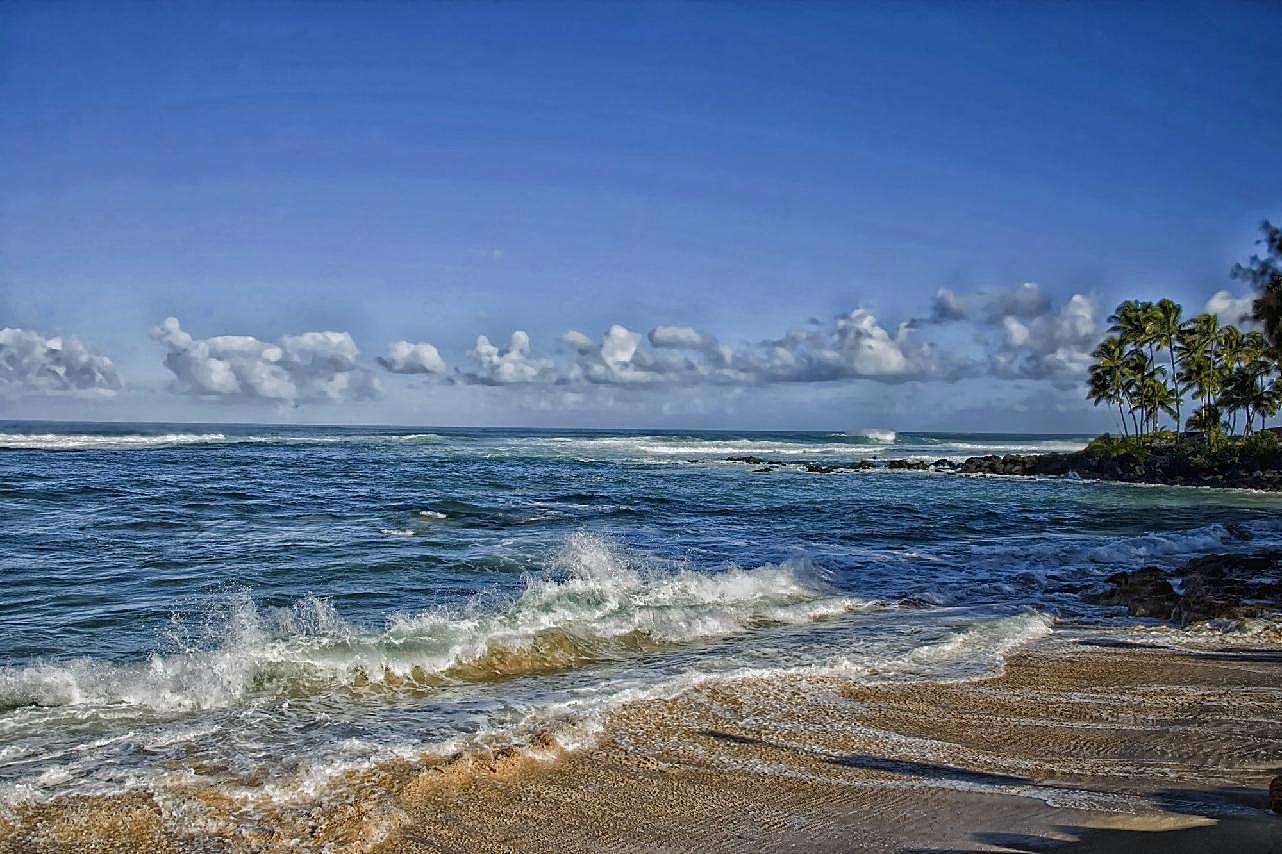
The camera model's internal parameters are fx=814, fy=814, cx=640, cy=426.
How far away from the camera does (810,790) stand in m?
5.83

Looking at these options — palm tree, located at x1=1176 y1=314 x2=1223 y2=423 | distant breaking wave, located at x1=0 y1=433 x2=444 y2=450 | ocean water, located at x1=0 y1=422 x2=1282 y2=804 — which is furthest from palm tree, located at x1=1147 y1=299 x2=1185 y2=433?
distant breaking wave, located at x1=0 y1=433 x2=444 y2=450

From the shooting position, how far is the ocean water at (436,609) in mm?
7148

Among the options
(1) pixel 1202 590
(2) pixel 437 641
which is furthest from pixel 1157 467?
(2) pixel 437 641

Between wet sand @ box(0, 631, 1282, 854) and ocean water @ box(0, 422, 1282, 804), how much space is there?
46cm

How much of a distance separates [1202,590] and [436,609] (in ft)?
41.0

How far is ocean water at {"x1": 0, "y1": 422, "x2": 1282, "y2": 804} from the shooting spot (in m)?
7.15

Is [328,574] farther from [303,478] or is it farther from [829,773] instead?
[303,478]

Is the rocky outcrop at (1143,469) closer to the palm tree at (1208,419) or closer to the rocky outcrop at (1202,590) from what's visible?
the palm tree at (1208,419)

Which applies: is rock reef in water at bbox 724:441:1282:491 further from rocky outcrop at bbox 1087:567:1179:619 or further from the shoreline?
rocky outcrop at bbox 1087:567:1179:619

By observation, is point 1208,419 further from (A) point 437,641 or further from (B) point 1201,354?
(A) point 437,641

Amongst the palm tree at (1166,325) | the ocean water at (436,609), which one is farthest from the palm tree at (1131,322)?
the ocean water at (436,609)

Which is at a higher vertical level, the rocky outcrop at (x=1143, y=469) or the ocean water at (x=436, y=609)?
the rocky outcrop at (x=1143, y=469)

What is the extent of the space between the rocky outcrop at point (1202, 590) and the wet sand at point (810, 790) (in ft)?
15.0

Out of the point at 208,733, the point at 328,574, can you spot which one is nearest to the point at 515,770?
the point at 208,733
